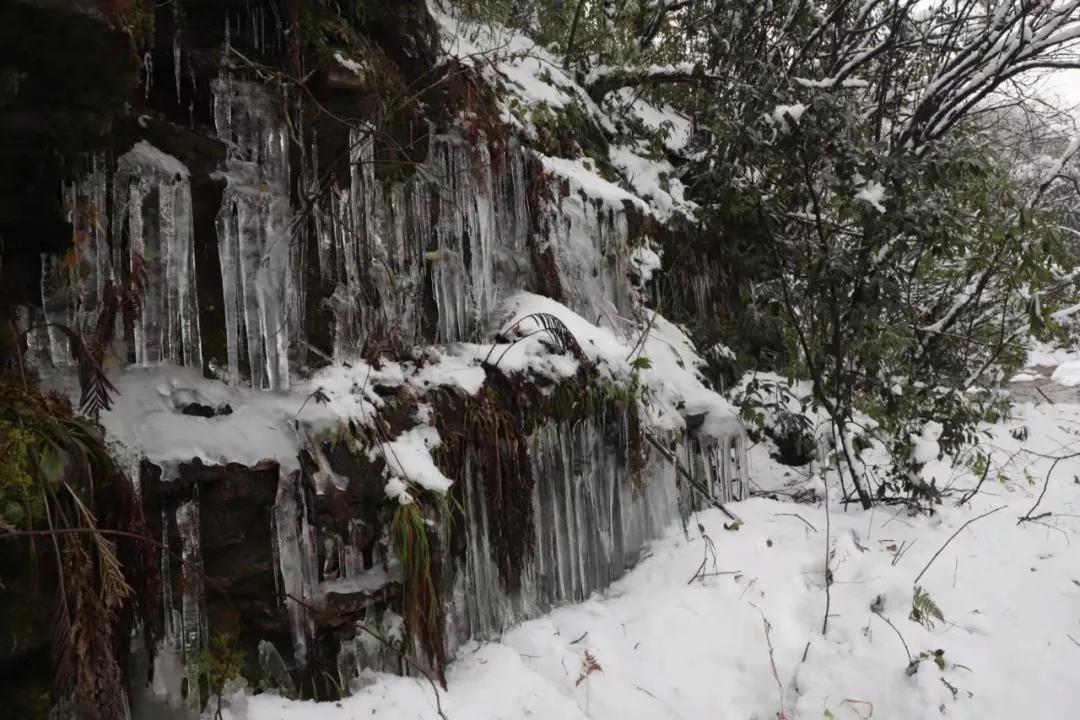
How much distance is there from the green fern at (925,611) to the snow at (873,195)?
2.38m

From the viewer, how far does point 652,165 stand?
5.32m

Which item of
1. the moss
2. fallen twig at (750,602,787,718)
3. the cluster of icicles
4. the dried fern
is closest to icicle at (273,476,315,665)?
the cluster of icicles

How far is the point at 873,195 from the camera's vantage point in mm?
4602

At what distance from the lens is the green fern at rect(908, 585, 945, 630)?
3.21 meters

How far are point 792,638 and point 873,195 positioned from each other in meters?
2.83

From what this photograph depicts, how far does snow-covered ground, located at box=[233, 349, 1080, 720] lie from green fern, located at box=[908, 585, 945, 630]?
1.3 inches

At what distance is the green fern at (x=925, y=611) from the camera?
10.5ft

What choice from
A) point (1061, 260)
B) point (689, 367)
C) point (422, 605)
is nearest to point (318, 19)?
point (422, 605)

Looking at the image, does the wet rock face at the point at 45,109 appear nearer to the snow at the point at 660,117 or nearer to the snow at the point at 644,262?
the snow at the point at 644,262

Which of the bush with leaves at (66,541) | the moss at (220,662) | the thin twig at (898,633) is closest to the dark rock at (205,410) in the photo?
the bush with leaves at (66,541)

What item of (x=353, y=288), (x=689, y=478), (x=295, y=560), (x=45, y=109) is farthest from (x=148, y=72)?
(x=689, y=478)

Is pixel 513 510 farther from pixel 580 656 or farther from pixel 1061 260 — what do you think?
pixel 1061 260

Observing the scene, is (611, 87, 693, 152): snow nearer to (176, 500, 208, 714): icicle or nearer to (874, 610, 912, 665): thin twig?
(874, 610, 912, 665): thin twig

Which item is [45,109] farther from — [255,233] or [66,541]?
[66,541]
